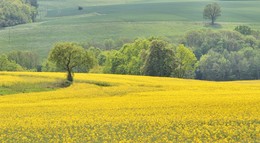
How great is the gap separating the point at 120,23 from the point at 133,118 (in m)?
129

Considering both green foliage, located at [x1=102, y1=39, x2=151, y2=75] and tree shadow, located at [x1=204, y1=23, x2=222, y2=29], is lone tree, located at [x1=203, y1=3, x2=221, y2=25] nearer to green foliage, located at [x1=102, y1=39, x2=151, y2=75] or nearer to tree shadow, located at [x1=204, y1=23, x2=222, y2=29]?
tree shadow, located at [x1=204, y1=23, x2=222, y2=29]

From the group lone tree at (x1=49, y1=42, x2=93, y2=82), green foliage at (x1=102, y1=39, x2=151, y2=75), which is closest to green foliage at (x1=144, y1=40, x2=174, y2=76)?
green foliage at (x1=102, y1=39, x2=151, y2=75)

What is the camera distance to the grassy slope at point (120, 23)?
467 ft

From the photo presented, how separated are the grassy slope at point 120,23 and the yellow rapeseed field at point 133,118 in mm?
92777

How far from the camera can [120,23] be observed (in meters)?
157

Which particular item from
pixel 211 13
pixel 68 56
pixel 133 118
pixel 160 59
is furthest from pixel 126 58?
pixel 211 13

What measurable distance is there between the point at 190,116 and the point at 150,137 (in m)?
5.77

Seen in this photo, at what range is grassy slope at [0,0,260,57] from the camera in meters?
142

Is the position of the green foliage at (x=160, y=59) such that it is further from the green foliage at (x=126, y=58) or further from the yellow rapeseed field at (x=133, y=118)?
the yellow rapeseed field at (x=133, y=118)

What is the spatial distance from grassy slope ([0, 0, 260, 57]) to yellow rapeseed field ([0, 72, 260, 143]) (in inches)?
3653

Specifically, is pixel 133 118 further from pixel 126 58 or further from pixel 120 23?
pixel 120 23

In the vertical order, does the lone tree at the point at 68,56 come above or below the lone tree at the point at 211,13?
below

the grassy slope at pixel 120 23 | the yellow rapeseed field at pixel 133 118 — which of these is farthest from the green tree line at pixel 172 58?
the yellow rapeseed field at pixel 133 118

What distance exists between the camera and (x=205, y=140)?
22938 millimetres
